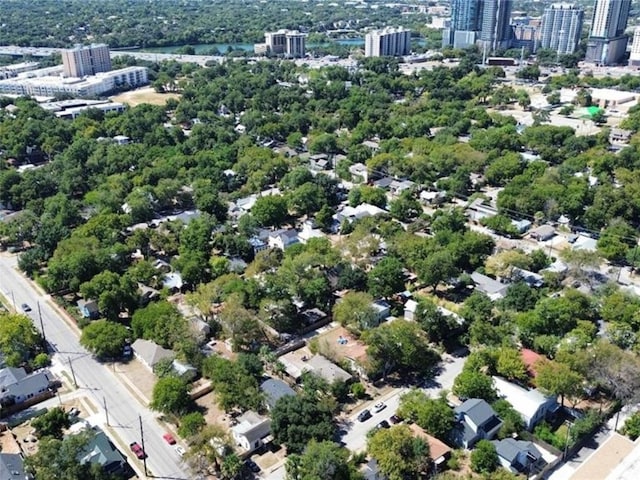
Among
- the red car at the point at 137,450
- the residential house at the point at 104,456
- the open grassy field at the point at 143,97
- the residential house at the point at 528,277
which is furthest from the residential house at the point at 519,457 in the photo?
the open grassy field at the point at 143,97

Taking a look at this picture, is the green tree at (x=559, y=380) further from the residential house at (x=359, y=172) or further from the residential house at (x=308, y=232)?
the residential house at (x=359, y=172)

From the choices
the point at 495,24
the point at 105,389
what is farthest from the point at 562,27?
the point at 105,389

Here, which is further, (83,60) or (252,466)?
(83,60)

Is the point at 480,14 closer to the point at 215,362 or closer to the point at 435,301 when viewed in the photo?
the point at 435,301

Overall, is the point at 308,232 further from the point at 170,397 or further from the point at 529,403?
the point at 529,403

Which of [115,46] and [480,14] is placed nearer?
[480,14]

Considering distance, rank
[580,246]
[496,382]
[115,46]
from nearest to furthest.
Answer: [496,382], [580,246], [115,46]

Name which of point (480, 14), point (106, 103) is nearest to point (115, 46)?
point (106, 103)
